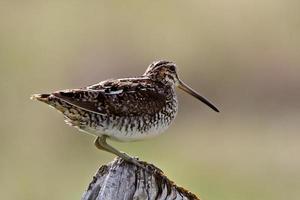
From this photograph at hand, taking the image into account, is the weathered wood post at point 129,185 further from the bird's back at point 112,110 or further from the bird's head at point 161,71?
the bird's head at point 161,71

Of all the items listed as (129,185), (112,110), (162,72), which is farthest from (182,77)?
(129,185)

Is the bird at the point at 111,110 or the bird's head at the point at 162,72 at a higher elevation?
the bird's head at the point at 162,72

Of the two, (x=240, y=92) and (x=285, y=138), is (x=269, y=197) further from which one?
(x=240, y=92)

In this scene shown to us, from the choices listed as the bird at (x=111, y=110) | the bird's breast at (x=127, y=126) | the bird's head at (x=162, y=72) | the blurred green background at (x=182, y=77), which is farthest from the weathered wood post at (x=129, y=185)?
the blurred green background at (x=182, y=77)

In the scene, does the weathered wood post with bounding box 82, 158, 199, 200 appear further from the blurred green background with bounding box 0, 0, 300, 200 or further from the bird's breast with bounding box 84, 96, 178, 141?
the blurred green background with bounding box 0, 0, 300, 200

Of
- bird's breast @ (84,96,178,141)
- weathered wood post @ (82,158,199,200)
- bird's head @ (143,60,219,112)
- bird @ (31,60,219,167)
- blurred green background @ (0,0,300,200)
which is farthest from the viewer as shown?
blurred green background @ (0,0,300,200)

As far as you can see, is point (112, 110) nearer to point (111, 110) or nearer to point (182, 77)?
point (111, 110)

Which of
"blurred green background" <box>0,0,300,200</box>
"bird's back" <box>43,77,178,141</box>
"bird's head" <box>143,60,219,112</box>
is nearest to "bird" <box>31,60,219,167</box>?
"bird's back" <box>43,77,178,141</box>
